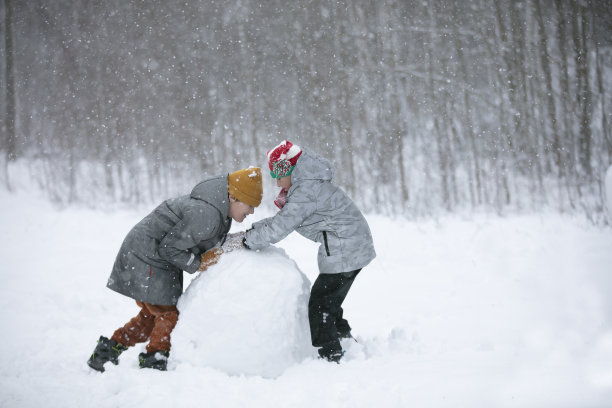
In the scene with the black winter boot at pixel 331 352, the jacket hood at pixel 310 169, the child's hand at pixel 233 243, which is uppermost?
the jacket hood at pixel 310 169

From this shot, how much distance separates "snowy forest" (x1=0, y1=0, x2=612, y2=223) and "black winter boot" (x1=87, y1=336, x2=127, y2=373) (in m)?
5.63

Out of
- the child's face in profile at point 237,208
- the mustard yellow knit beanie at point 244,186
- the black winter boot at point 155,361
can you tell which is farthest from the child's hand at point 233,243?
the black winter boot at point 155,361

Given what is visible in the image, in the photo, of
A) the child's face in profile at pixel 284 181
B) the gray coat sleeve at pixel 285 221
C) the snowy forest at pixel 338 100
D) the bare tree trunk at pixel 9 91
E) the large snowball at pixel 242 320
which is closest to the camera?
the large snowball at pixel 242 320

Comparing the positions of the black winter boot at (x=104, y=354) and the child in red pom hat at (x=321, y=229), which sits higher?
the child in red pom hat at (x=321, y=229)

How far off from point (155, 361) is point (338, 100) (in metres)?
6.62

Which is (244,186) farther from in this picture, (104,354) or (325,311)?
(104,354)

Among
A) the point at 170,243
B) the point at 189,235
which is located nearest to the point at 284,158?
the point at 189,235

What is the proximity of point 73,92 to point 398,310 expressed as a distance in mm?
7766

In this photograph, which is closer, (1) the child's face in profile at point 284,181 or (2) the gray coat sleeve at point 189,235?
(2) the gray coat sleeve at point 189,235

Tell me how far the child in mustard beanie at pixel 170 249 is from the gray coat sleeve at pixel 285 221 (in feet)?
0.63

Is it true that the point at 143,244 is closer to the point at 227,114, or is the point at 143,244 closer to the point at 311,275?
the point at 311,275

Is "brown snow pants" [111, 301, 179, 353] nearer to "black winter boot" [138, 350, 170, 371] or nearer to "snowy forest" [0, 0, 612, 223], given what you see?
"black winter boot" [138, 350, 170, 371]

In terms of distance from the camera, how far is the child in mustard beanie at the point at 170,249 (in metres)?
3.07

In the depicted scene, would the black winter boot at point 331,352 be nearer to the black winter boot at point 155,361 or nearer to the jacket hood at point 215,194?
the black winter boot at point 155,361
